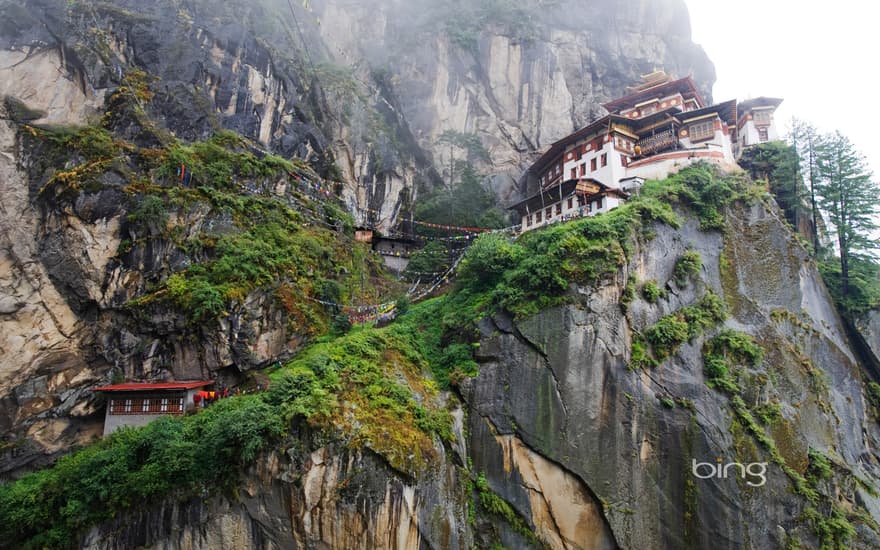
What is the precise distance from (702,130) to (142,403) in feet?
124

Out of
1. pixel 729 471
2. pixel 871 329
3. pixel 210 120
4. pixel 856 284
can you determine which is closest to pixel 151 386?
pixel 210 120

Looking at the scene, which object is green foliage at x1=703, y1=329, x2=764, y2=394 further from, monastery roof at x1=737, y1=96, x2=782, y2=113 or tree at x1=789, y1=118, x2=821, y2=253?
monastery roof at x1=737, y1=96, x2=782, y2=113

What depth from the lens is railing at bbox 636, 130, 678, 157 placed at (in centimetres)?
Answer: 3610

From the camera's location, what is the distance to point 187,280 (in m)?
24.2

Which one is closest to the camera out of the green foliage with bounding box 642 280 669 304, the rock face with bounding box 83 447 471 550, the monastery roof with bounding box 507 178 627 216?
the rock face with bounding box 83 447 471 550

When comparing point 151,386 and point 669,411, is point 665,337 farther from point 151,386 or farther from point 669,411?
point 151,386

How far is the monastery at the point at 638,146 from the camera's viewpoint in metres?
32.2

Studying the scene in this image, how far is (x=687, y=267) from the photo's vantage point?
2527cm

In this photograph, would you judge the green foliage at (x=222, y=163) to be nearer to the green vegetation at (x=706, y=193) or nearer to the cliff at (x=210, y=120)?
the cliff at (x=210, y=120)

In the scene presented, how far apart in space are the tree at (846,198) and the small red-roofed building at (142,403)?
115ft

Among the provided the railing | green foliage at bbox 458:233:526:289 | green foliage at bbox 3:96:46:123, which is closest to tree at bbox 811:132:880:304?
the railing

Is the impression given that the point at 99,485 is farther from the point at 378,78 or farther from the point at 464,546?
the point at 378,78

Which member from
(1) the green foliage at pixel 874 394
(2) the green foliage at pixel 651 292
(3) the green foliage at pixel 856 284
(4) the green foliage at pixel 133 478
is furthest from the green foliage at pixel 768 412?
(4) the green foliage at pixel 133 478

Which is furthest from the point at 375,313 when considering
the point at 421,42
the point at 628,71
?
the point at 628,71
